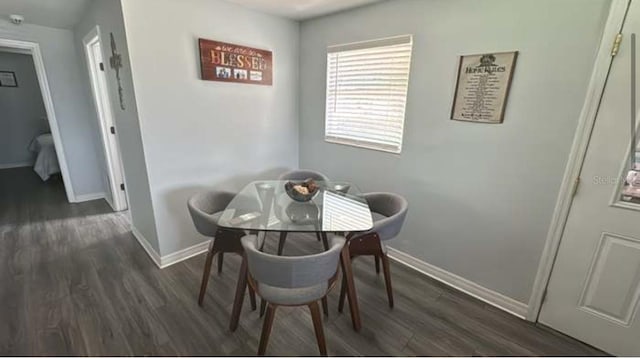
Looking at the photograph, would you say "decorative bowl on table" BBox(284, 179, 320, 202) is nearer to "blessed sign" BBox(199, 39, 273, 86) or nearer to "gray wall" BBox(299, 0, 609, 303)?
"gray wall" BBox(299, 0, 609, 303)

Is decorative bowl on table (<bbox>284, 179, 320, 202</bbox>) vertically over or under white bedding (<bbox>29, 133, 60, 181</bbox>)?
over

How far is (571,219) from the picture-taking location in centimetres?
158

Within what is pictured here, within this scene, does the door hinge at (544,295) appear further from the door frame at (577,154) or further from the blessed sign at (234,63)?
the blessed sign at (234,63)

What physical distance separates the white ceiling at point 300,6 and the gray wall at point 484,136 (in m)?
A: 0.12

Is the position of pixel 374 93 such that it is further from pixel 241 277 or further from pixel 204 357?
pixel 204 357

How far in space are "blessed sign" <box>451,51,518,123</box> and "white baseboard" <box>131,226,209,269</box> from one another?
252 cm

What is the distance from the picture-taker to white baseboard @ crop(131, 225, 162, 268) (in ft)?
7.75

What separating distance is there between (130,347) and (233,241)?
2.67 feet

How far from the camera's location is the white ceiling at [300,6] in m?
2.22

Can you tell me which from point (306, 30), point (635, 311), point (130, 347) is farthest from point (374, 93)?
point (130, 347)

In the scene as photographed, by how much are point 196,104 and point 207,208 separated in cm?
90

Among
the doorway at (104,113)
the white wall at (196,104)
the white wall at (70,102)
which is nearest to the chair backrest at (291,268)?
the white wall at (196,104)

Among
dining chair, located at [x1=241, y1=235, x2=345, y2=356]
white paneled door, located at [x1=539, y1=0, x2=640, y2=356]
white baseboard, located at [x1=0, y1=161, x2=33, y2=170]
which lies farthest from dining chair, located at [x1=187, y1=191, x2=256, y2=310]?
white baseboard, located at [x1=0, y1=161, x2=33, y2=170]

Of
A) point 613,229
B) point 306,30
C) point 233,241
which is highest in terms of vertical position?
point 306,30
